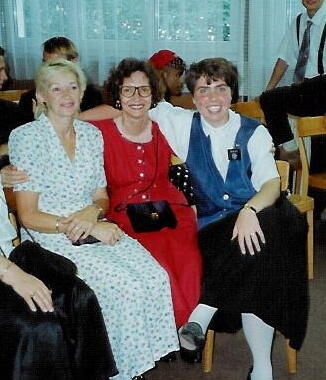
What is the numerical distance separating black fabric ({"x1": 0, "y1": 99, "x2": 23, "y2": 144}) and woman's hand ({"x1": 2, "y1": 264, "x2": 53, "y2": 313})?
1.27 metres

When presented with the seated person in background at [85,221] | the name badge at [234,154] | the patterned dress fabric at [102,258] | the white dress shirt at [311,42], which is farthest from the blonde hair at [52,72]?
the white dress shirt at [311,42]

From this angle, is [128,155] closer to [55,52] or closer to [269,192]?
[269,192]

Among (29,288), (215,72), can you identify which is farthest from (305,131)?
(29,288)

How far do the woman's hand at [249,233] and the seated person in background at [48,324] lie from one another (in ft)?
1.74

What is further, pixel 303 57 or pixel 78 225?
pixel 303 57

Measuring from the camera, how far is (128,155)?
2.22 metres

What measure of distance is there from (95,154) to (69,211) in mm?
214

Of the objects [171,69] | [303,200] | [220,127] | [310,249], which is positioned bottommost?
[310,249]

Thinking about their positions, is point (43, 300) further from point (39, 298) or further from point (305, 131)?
point (305, 131)

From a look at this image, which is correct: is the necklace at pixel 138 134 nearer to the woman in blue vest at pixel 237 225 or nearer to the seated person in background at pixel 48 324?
the woman in blue vest at pixel 237 225

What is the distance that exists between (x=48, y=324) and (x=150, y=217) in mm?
608

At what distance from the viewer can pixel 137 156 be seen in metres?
2.22

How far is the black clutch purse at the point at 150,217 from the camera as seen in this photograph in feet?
6.96

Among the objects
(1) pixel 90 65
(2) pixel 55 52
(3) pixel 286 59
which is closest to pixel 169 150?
(2) pixel 55 52
